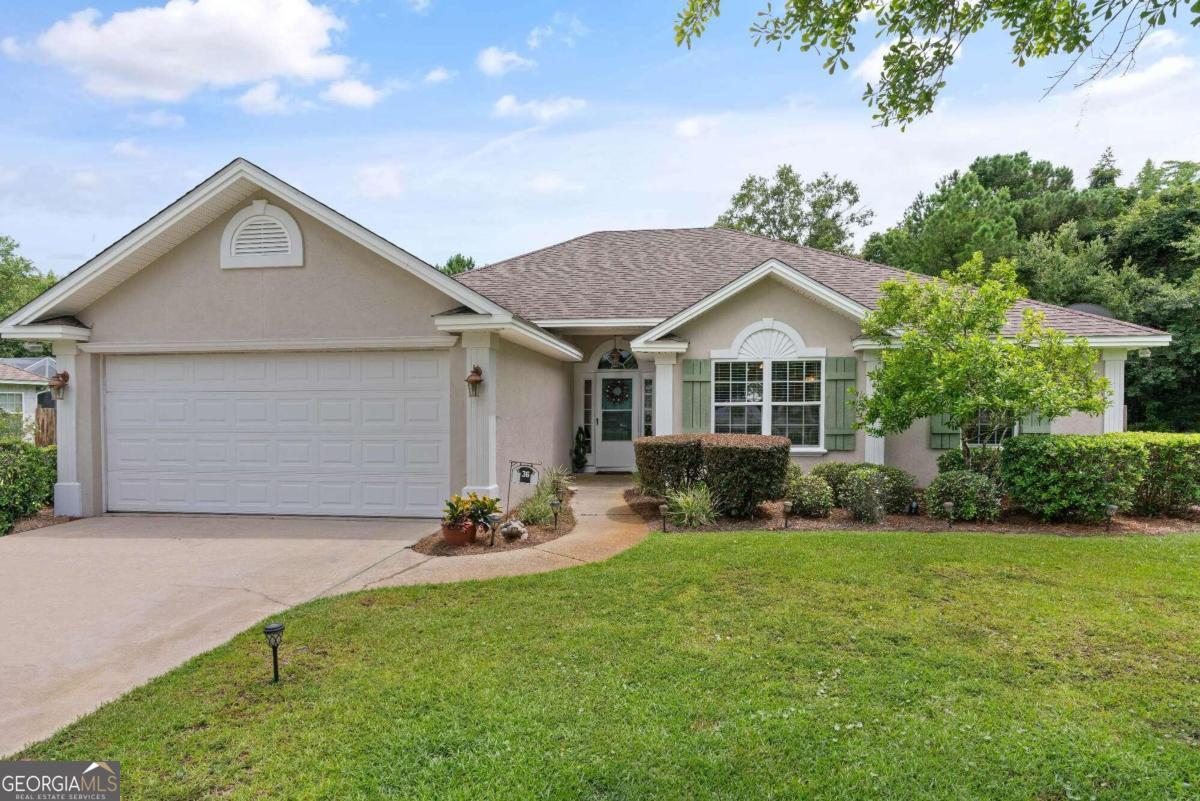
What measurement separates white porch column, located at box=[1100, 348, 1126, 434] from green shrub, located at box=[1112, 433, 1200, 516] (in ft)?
5.92

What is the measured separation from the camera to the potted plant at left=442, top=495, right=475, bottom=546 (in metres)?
7.39

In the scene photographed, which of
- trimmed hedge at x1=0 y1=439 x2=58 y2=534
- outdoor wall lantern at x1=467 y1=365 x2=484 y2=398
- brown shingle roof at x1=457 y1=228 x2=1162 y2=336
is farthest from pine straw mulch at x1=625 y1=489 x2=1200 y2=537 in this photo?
trimmed hedge at x1=0 y1=439 x2=58 y2=534

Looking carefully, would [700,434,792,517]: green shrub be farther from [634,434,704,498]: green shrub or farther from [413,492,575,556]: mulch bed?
[413,492,575,556]: mulch bed

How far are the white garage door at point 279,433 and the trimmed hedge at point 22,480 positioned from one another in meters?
0.95

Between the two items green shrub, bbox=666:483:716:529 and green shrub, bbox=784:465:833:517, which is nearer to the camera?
green shrub, bbox=666:483:716:529

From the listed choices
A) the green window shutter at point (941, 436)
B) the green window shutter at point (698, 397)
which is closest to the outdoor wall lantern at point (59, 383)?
the green window shutter at point (698, 397)

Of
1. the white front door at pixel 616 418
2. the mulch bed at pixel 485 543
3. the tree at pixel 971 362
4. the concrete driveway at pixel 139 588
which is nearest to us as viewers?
the concrete driveway at pixel 139 588

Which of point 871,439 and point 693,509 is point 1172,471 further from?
point 693,509

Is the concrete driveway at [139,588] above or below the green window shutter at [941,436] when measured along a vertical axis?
below

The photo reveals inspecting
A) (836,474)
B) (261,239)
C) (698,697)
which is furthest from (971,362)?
(261,239)

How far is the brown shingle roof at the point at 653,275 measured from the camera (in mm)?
11734

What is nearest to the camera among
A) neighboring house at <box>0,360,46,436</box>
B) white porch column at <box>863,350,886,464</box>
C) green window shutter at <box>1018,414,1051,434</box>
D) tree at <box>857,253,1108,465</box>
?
tree at <box>857,253,1108,465</box>

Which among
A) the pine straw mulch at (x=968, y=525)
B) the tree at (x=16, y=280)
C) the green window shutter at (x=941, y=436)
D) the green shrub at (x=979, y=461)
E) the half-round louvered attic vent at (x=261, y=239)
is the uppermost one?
the tree at (x=16, y=280)

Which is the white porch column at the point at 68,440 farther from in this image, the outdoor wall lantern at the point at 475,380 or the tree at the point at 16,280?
the tree at the point at 16,280
